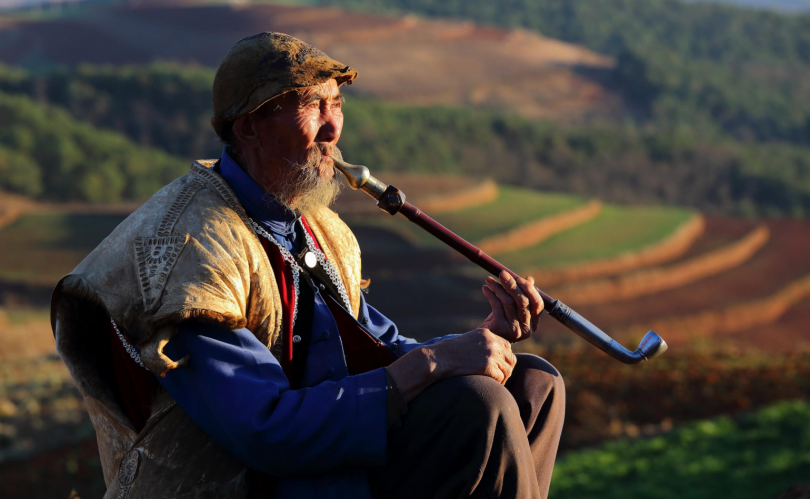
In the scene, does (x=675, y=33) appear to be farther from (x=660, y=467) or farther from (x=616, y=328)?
(x=660, y=467)

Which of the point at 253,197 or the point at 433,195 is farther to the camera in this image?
the point at 433,195

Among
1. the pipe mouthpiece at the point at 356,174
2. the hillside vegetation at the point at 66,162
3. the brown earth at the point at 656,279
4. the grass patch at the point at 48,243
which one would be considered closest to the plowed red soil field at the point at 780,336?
the brown earth at the point at 656,279

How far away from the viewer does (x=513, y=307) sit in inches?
96.9

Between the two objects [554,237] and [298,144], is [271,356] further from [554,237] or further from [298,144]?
[554,237]

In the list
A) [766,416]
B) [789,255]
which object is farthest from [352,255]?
[789,255]

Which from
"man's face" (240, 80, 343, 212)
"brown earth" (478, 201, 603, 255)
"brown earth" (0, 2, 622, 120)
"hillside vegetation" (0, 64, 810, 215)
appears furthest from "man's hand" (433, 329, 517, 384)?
"brown earth" (0, 2, 622, 120)

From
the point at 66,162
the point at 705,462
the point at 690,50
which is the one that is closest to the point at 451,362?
the point at 705,462

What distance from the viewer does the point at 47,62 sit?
107 ft

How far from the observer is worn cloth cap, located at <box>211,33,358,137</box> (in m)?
2.30

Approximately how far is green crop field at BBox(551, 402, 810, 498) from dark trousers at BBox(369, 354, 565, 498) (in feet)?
9.45

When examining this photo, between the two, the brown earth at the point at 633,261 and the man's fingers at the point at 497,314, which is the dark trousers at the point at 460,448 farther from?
the brown earth at the point at 633,261

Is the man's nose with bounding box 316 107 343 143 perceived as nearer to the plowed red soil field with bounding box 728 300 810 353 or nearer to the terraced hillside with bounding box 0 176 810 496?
the terraced hillside with bounding box 0 176 810 496

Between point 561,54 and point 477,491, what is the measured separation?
39475mm

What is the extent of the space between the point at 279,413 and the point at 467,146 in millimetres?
25597
